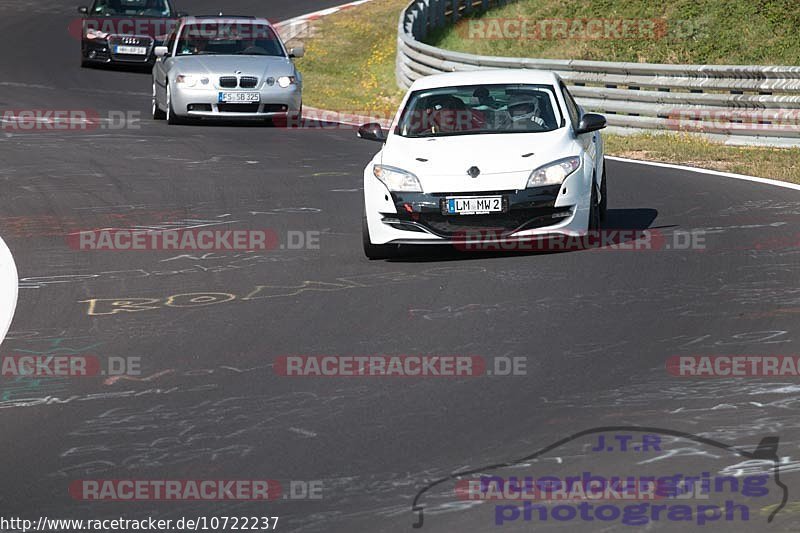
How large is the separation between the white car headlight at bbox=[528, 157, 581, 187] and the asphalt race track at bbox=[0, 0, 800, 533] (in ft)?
1.92

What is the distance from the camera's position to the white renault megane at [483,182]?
1190cm

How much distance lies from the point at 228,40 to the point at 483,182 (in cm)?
1284

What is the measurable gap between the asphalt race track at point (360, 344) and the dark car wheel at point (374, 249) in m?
0.13

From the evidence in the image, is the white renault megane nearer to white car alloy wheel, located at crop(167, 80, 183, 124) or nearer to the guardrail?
the guardrail

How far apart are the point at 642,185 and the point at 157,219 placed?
512 centimetres

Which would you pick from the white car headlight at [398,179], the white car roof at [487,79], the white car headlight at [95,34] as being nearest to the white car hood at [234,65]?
the white car headlight at [95,34]

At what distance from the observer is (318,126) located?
933 inches

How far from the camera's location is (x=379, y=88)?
3092cm

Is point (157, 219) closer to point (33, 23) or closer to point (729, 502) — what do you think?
point (729, 502)

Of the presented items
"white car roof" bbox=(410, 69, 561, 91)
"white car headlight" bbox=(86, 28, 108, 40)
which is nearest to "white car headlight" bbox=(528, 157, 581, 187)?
"white car roof" bbox=(410, 69, 561, 91)

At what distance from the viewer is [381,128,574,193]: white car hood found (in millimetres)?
11906

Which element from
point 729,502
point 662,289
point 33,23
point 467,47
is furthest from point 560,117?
point 33,23

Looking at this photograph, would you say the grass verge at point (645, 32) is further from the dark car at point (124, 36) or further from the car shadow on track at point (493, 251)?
the car shadow on track at point (493, 251)

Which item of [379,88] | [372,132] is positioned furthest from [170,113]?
[372,132]
